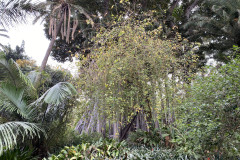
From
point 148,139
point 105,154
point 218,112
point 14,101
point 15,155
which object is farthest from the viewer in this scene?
point 148,139

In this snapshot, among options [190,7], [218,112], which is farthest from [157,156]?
[190,7]

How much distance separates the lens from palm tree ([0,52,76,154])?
131 inches

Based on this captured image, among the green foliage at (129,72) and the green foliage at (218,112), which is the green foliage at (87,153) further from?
the green foliage at (218,112)

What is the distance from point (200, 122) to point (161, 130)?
222 centimetres

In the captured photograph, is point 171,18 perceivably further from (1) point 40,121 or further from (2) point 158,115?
(1) point 40,121

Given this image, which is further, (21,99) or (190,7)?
(190,7)

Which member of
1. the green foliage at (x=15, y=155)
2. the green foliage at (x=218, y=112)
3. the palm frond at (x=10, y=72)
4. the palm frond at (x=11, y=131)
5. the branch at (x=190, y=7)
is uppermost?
the branch at (x=190, y=7)

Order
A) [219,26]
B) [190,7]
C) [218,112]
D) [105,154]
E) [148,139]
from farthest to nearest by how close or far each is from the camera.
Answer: [190,7] → [219,26] → [148,139] → [105,154] → [218,112]

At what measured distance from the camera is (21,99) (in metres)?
3.76

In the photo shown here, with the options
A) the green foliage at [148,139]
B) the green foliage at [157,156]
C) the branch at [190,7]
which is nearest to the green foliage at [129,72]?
the green foliage at [148,139]

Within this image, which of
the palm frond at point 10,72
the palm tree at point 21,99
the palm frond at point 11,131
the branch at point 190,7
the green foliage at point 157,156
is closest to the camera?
the palm frond at point 11,131

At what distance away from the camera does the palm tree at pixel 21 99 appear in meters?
3.32

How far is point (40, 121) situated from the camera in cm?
395

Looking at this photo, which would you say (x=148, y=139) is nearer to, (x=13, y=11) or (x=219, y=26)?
(x=13, y=11)
